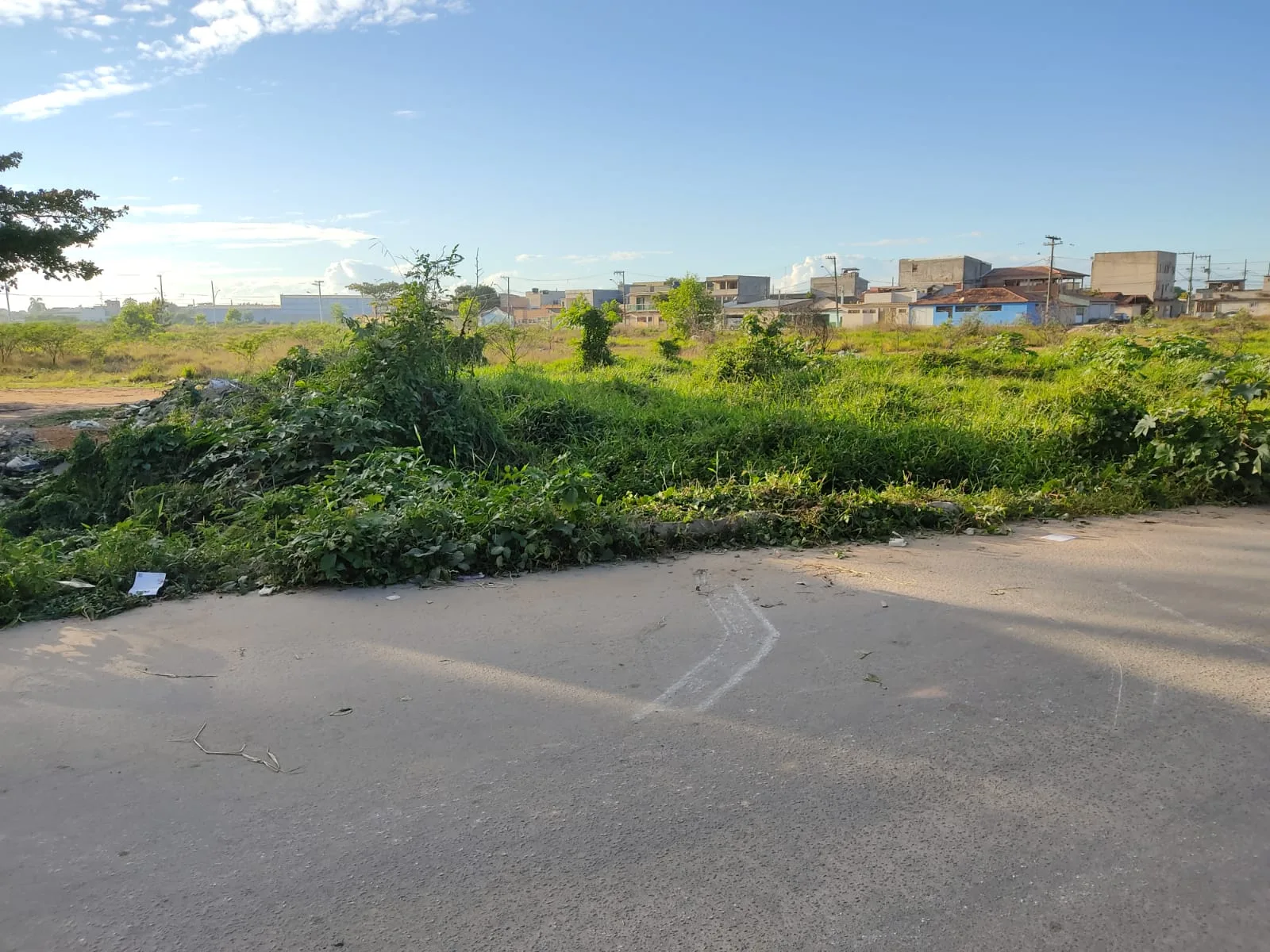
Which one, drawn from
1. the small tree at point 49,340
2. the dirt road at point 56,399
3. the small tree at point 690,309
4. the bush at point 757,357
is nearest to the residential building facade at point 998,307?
the small tree at point 690,309

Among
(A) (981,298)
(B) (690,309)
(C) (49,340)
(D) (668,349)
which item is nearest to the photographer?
(D) (668,349)

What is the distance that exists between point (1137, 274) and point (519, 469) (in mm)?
91692

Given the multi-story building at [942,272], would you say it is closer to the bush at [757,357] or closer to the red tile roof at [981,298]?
the red tile roof at [981,298]

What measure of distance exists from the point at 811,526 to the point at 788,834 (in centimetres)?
356

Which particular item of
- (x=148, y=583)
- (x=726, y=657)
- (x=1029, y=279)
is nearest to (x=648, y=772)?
(x=726, y=657)

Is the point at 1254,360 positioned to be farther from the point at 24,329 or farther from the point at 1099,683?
the point at 24,329

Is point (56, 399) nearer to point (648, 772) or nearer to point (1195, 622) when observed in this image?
point (648, 772)

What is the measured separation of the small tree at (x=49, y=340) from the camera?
1173 inches

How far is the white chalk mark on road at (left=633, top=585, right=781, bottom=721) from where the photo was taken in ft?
11.5

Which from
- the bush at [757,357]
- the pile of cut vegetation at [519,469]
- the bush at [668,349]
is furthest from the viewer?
the bush at [668,349]

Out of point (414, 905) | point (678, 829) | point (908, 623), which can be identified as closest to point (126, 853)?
point (414, 905)

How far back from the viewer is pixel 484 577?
200 inches

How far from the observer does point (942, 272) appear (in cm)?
8300

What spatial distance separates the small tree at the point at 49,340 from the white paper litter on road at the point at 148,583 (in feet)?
97.5
